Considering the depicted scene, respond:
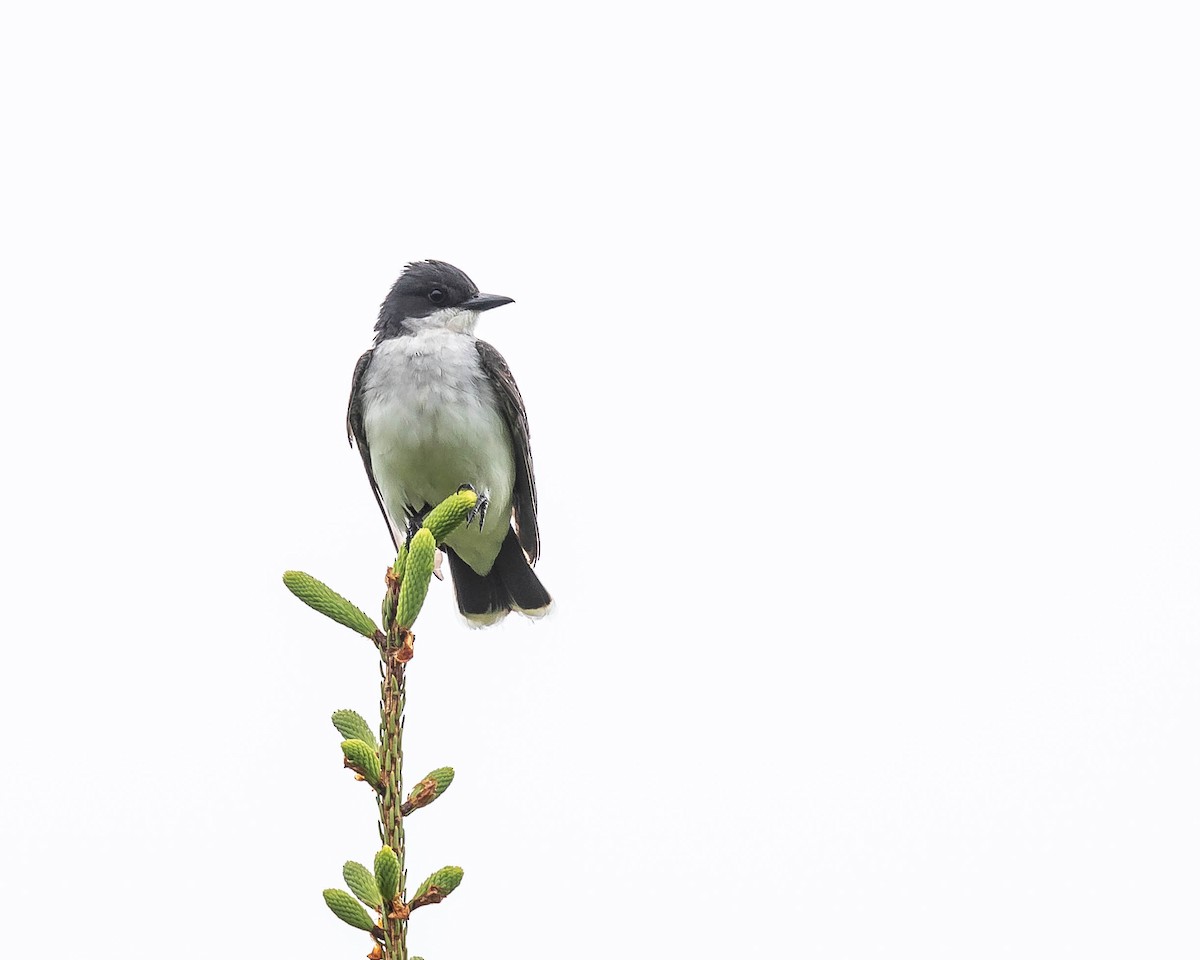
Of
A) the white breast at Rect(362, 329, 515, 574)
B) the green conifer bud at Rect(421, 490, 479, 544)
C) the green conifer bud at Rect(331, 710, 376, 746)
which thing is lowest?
the green conifer bud at Rect(331, 710, 376, 746)

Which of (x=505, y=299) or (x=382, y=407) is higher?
(x=505, y=299)

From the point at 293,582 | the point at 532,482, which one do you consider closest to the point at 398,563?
the point at 293,582

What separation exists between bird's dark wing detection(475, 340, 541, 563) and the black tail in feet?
0.32

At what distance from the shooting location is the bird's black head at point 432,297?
8.82 meters

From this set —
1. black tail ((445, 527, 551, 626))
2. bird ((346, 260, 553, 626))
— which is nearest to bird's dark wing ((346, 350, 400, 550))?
bird ((346, 260, 553, 626))

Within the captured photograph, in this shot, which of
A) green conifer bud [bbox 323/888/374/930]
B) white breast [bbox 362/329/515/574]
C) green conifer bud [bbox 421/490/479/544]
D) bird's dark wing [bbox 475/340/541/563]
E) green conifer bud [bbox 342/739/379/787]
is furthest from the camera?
bird's dark wing [bbox 475/340/541/563]

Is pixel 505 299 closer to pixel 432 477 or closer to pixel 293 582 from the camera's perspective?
pixel 432 477

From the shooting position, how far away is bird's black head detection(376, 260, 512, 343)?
8.82m

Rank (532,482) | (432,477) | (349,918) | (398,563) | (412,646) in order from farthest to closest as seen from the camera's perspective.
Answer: (532,482) < (432,477) < (398,563) < (412,646) < (349,918)

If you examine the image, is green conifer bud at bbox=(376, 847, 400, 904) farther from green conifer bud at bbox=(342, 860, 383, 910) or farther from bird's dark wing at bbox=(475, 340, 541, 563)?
bird's dark wing at bbox=(475, 340, 541, 563)

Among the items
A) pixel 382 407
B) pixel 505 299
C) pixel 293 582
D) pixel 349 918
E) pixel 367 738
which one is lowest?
pixel 349 918

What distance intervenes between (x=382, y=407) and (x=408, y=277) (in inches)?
54.4

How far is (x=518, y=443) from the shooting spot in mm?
8555

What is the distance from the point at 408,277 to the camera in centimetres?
909
